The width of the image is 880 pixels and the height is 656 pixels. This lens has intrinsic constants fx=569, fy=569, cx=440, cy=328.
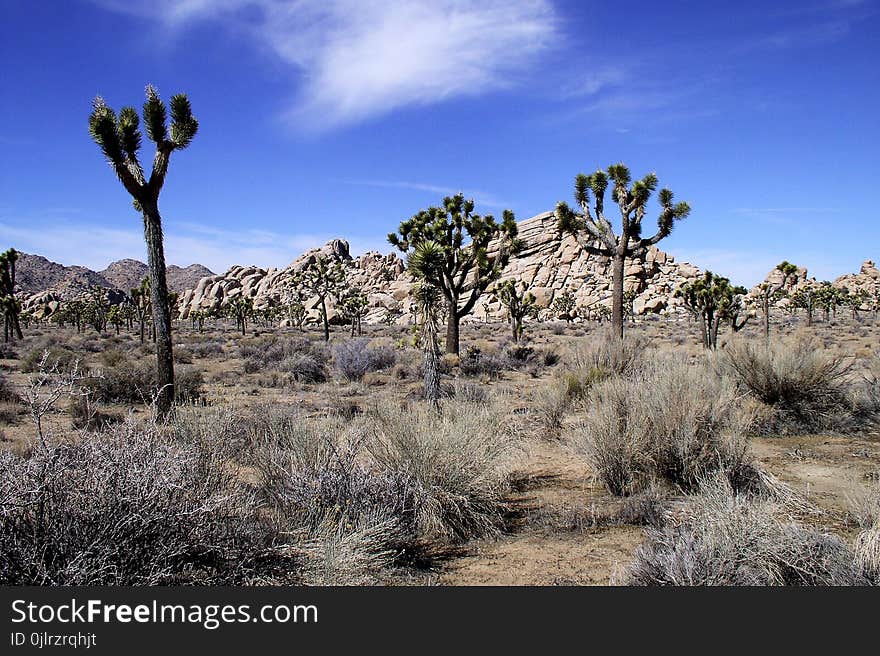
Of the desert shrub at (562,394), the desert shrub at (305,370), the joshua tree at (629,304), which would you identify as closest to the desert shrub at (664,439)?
the desert shrub at (562,394)

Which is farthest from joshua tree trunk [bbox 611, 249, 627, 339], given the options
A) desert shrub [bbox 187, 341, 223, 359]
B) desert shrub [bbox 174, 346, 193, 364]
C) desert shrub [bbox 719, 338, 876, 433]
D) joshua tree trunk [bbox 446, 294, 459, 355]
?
desert shrub [bbox 187, 341, 223, 359]

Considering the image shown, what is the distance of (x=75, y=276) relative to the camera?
146 metres

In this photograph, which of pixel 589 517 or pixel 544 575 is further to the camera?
pixel 589 517

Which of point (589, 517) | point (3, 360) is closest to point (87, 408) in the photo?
point (589, 517)

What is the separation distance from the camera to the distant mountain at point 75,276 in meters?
134

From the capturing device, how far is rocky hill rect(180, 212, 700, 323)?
315 ft

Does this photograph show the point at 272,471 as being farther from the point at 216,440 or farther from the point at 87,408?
the point at 87,408

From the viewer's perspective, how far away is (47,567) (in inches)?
124

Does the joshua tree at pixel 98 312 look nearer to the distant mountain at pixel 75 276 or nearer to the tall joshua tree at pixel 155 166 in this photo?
the tall joshua tree at pixel 155 166

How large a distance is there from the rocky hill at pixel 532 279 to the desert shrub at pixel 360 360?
53.3 meters

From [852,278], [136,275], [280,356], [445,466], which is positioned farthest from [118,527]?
[136,275]

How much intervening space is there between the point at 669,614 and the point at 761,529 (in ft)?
4.02

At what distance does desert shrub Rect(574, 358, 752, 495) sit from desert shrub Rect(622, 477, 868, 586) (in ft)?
6.84

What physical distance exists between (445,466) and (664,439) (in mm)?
2561
